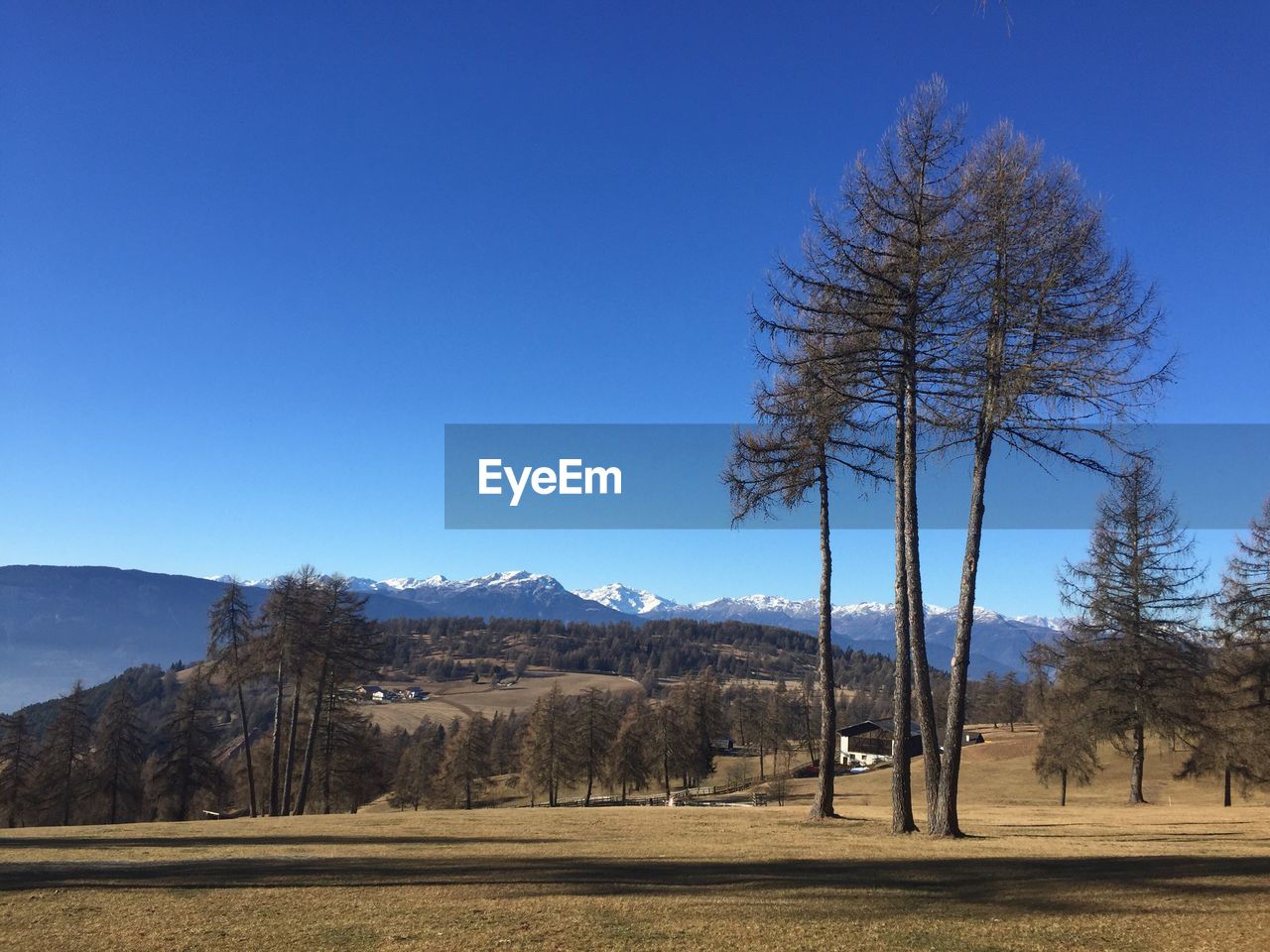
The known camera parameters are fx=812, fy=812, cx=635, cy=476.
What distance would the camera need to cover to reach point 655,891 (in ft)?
36.0

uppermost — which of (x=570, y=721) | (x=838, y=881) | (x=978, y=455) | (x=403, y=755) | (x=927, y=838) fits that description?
(x=978, y=455)

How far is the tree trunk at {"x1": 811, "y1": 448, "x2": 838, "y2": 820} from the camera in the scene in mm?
21406

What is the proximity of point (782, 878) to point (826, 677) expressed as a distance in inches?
410

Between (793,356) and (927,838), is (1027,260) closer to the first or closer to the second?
(793,356)

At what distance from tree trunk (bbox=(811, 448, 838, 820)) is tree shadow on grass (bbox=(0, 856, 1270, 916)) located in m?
8.30

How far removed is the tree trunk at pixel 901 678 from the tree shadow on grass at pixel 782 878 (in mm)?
4575

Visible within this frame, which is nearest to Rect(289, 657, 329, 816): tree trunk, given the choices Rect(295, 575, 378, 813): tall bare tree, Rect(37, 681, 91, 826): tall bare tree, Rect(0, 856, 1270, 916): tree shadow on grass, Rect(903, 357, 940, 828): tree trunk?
Rect(295, 575, 378, 813): tall bare tree

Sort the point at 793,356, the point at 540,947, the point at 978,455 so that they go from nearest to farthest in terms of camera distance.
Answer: the point at 540,947, the point at 978,455, the point at 793,356

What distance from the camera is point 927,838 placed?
1639 centimetres

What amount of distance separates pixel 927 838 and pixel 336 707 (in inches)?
1449

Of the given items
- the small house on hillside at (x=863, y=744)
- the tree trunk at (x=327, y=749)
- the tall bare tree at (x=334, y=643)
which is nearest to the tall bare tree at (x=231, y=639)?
the tall bare tree at (x=334, y=643)

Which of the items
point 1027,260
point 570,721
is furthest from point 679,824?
point 570,721

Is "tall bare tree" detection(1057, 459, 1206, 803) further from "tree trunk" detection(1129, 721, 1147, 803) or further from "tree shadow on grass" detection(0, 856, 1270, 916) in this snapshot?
"tree shadow on grass" detection(0, 856, 1270, 916)

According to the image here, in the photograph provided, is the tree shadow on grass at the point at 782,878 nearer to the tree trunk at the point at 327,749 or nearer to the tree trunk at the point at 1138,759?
the tree trunk at the point at 1138,759
